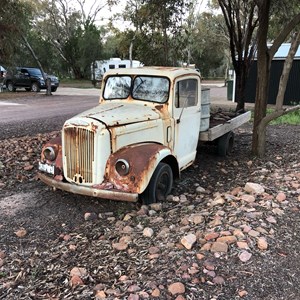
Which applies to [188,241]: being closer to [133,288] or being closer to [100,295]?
[133,288]

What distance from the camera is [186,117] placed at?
237 inches

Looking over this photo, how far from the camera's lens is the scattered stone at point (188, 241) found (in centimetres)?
367

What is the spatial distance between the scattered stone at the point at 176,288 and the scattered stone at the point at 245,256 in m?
0.67

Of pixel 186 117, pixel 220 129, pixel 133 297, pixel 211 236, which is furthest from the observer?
pixel 220 129

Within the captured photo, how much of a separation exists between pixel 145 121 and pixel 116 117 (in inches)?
17.8

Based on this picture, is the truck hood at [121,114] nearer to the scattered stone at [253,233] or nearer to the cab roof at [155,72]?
the cab roof at [155,72]

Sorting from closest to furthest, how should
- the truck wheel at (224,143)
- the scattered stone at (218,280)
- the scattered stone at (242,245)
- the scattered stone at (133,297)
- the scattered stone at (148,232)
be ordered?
the scattered stone at (133,297)
the scattered stone at (218,280)
the scattered stone at (242,245)
the scattered stone at (148,232)
the truck wheel at (224,143)

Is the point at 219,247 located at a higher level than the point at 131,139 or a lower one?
lower

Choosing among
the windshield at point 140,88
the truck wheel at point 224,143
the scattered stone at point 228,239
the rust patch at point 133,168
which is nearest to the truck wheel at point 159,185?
the rust patch at point 133,168

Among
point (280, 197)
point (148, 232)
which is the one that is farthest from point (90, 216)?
point (280, 197)

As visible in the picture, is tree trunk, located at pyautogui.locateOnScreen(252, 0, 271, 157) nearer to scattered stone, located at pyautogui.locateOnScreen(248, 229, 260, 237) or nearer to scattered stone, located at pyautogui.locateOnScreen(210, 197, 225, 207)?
scattered stone, located at pyautogui.locateOnScreen(210, 197, 225, 207)

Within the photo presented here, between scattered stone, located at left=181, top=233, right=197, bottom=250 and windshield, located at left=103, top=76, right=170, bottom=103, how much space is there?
96.5 inches

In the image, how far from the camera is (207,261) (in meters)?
3.40

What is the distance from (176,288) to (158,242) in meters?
0.84
